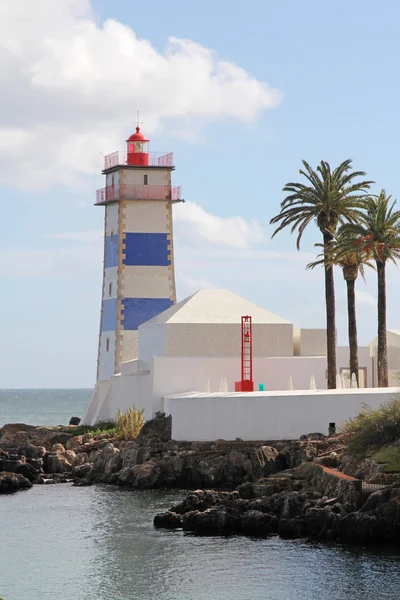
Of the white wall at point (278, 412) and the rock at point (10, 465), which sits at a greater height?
the white wall at point (278, 412)

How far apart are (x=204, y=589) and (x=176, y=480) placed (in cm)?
1487

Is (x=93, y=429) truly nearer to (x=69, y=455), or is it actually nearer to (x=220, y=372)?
(x=69, y=455)

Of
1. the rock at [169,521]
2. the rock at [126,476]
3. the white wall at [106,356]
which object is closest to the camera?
the rock at [169,521]

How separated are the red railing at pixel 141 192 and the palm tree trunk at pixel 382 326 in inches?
519

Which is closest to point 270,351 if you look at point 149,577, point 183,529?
point 183,529

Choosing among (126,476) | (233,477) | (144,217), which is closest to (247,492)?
(233,477)

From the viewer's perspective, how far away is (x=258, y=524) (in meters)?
32.9

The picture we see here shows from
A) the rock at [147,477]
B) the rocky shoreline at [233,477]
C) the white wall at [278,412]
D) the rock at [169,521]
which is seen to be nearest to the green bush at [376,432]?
the rocky shoreline at [233,477]

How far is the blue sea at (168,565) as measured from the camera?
2778 cm

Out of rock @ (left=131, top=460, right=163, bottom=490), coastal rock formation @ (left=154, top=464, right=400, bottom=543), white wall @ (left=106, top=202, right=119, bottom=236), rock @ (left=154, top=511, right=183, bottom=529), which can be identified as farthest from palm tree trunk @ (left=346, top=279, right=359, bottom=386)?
rock @ (left=154, top=511, right=183, bottom=529)

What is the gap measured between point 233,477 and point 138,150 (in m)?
22.6

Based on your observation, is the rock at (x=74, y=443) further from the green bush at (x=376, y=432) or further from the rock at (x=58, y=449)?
the green bush at (x=376, y=432)

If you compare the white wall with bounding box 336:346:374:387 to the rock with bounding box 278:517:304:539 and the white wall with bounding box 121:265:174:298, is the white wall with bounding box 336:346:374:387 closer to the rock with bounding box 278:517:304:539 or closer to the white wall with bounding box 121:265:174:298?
the white wall with bounding box 121:265:174:298

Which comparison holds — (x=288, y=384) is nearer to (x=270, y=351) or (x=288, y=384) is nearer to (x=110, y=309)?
(x=270, y=351)
